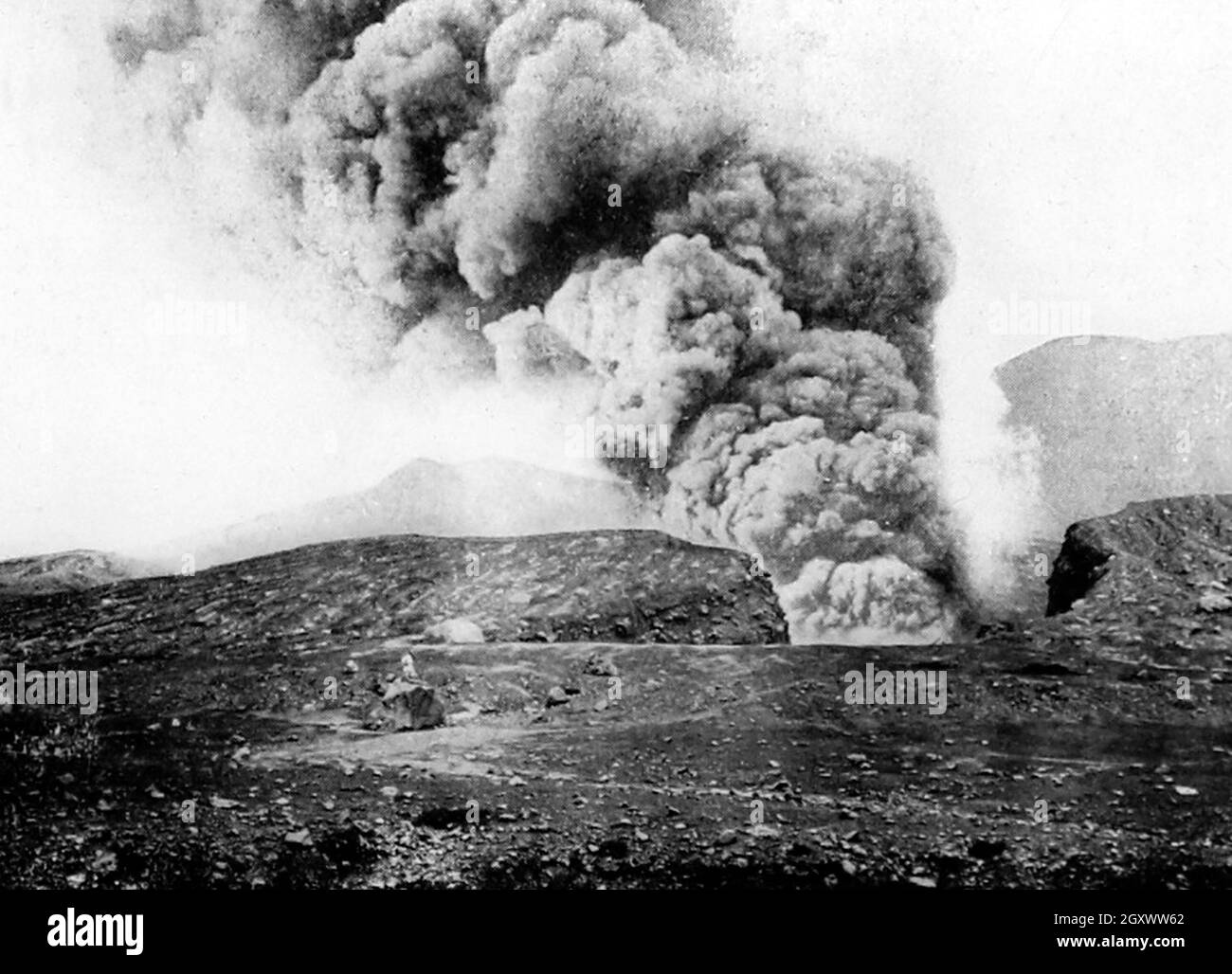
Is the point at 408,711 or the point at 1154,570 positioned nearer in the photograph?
the point at 408,711

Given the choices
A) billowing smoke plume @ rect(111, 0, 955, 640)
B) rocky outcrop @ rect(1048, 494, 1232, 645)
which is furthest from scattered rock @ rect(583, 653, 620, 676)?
rocky outcrop @ rect(1048, 494, 1232, 645)

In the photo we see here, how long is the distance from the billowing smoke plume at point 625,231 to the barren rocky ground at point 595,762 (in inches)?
39.4

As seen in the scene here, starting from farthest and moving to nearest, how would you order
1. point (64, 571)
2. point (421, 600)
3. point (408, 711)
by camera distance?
1. point (64, 571)
2. point (421, 600)
3. point (408, 711)

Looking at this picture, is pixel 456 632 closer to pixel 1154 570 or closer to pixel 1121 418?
pixel 1154 570

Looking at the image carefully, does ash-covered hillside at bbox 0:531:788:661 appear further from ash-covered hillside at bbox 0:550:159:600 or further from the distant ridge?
the distant ridge

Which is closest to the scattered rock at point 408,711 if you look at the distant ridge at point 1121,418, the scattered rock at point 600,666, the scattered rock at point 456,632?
the scattered rock at point 456,632

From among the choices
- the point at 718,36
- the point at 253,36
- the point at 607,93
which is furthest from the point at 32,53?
the point at 718,36

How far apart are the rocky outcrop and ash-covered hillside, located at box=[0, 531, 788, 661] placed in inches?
81.2

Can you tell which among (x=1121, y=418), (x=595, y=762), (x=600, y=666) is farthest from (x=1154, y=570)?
(x=595, y=762)

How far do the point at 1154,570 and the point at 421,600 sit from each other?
193 inches

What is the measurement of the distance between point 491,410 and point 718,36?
2951 millimetres

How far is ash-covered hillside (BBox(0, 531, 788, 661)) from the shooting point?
7762mm

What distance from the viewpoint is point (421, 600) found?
7852 millimetres

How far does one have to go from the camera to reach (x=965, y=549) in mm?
8133
